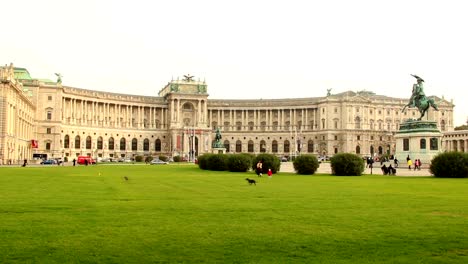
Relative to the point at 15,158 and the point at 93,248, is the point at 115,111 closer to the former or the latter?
the point at 15,158

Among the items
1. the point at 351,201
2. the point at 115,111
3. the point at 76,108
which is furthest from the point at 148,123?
the point at 351,201

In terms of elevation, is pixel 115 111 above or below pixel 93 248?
above

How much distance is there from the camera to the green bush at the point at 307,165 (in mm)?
47906

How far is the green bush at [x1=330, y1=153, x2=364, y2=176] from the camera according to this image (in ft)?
150

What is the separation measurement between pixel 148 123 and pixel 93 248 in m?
137

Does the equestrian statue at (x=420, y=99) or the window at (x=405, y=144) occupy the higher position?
the equestrian statue at (x=420, y=99)

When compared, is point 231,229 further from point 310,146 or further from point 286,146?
point 286,146

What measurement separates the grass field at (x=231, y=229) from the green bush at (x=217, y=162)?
34834 mm

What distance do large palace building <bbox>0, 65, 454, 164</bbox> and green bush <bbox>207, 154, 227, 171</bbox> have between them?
233ft

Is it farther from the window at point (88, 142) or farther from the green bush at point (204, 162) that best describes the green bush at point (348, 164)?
the window at point (88, 142)

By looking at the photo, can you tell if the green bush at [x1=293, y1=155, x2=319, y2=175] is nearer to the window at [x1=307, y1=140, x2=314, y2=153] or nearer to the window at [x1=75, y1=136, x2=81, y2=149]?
the window at [x1=75, y1=136, x2=81, y2=149]

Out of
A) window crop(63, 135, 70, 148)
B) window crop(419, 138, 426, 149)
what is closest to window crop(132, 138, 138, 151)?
window crop(63, 135, 70, 148)

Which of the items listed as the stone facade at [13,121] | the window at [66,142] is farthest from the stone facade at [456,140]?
the stone facade at [13,121]

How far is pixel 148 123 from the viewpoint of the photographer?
146 m
